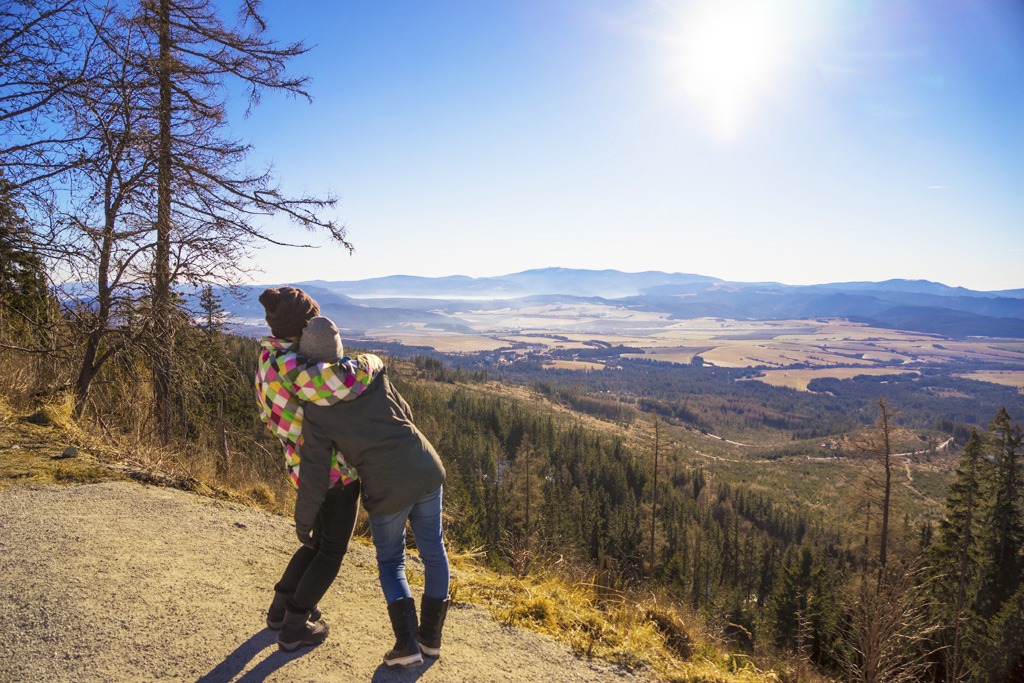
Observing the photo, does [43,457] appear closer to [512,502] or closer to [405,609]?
[405,609]

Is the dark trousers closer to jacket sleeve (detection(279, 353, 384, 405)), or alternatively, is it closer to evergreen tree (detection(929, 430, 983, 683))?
jacket sleeve (detection(279, 353, 384, 405))

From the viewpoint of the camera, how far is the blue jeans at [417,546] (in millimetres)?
2723

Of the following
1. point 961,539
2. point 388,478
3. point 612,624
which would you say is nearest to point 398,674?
point 388,478

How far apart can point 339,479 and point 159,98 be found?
654 cm

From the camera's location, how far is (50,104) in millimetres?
5348

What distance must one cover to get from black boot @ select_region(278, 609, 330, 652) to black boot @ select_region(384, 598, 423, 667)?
1.35 ft

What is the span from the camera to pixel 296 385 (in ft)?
8.15

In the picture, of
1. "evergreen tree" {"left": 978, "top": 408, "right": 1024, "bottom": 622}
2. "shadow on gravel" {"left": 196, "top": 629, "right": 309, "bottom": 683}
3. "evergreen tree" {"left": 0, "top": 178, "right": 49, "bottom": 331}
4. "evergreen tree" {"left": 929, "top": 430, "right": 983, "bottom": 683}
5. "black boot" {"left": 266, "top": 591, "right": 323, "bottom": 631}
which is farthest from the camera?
"evergreen tree" {"left": 978, "top": 408, "right": 1024, "bottom": 622}

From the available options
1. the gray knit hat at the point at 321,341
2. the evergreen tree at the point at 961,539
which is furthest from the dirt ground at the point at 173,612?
the evergreen tree at the point at 961,539

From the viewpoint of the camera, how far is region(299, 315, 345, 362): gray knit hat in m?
2.47

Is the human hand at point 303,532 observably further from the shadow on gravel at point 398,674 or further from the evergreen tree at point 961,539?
the evergreen tree at point 961,539

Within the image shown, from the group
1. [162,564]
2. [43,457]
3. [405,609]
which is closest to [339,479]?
[405,609]

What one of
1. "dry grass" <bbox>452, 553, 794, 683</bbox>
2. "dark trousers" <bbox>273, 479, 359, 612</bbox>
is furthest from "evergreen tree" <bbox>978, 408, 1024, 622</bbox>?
"dark trousers" <bbox>273, 479, 359, 612</bbox>

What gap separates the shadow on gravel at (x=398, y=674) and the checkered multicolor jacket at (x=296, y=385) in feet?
3.21
